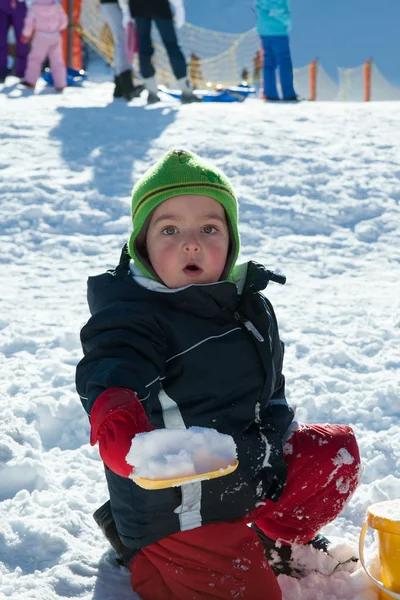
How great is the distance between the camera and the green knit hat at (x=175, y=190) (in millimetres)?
1757

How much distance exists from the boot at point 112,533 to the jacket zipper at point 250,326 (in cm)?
53

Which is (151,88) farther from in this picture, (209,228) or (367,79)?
(367,79)

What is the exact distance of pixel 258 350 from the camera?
1.73 meters

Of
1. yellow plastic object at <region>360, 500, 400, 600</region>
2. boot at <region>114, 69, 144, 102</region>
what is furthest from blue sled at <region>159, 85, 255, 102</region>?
yellow plastic object at <region>360, 500, 400, 600</region>

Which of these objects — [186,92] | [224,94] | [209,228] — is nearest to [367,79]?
[224,94]

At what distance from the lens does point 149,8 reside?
7.14 meters

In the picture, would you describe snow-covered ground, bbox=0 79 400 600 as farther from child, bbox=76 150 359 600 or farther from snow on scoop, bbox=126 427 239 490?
snow on scoop, bbox=126 427 239 490

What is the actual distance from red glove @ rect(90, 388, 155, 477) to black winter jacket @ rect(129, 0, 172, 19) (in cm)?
645

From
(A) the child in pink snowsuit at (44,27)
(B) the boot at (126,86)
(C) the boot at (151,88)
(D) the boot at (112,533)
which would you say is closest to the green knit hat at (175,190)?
(D) the boot at (112,533)

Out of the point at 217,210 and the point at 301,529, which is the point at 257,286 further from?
the point at 301,529

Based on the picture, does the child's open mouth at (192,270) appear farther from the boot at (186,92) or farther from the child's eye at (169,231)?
the boot at (186,92)

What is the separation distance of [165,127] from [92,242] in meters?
2.47

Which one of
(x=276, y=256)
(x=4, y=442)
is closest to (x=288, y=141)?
(x=276, y=256)

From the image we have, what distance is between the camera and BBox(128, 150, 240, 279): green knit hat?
176 centimetres
